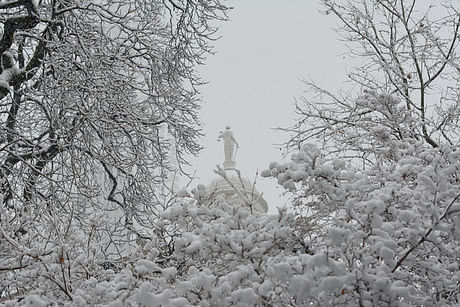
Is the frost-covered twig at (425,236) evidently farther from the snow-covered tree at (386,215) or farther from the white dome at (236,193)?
the white dome at (236,193)

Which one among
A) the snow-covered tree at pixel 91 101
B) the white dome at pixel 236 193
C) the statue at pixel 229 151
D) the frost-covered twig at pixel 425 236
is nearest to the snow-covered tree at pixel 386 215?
the frost-covered twig at pixel 425 236

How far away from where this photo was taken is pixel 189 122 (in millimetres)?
7434

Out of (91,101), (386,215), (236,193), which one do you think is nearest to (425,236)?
(386,215)

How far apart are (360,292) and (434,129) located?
3.83 metres

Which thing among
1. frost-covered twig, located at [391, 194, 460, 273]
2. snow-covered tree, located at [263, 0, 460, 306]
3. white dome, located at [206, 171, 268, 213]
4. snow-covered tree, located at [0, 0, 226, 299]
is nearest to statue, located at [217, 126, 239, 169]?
white dome, located at [206, 171, 268, 213]

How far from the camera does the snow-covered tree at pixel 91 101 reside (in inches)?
223

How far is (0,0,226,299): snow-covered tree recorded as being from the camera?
5655 millimetres

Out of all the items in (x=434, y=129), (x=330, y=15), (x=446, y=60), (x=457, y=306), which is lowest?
(x=457, y=306)

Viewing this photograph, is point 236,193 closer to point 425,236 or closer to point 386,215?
point 386,215

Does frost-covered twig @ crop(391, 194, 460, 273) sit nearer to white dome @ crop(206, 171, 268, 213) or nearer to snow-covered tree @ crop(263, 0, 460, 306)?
snow-covered tree @ crop(263, 0, 460, 306)

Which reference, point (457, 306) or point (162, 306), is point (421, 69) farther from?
point (162, 306)

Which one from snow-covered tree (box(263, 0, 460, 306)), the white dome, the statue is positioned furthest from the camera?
the statue

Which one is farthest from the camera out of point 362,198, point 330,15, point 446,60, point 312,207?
point 330,15

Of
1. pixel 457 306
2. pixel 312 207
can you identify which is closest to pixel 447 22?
pixel 312 207
